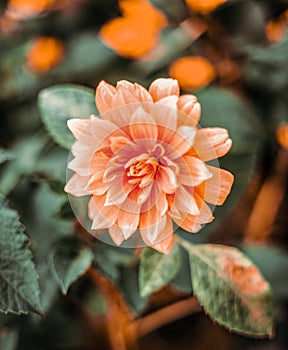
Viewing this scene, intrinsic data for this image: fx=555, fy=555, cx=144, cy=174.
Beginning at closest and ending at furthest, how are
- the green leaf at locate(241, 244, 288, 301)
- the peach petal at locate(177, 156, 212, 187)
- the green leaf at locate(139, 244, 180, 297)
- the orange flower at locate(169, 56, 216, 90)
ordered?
the peach petal at locate(177, 156, 212, 187) < the green leaf at locate(139, 244, 180, 297) < the green leaf at locate(241, 244, 288, 301) < the orange flower at locate(169, 56, 216, 90)

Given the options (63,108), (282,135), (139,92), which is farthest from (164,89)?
(282,135)

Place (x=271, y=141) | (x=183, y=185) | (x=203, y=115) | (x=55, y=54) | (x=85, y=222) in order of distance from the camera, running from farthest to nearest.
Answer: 1. (x=55, y=54)
2. (x=271, y=141)
3. (x=203, y=115)
4. (x=85, y=222)
5. (x=183, y=185)

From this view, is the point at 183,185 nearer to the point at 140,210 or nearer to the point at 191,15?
the point at 140,210

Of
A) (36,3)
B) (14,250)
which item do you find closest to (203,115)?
(14,250)

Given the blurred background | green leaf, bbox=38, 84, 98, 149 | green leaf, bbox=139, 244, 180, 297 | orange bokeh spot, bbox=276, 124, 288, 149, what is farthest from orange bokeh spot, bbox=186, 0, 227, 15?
green leaf, bbox=139, 244, 180, 297

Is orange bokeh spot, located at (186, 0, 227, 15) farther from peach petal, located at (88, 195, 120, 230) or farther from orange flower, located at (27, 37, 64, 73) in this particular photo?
peach petal, located at (88, 195, 120, 230)

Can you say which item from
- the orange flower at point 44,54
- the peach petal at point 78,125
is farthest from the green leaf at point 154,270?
the orange flower at point 44,54

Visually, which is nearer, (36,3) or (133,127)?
(133,127)
